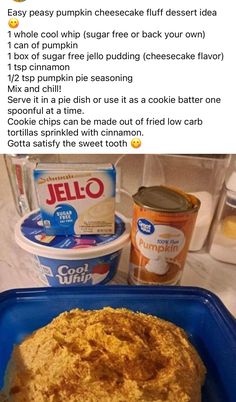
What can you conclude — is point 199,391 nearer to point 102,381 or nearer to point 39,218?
point 102,381

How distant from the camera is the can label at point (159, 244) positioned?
0.44 m

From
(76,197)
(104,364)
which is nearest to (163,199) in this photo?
(76,197)

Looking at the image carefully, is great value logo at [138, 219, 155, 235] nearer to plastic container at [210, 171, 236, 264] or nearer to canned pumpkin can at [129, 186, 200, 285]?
canned pumpkin can at [129, 186, 200, 285]

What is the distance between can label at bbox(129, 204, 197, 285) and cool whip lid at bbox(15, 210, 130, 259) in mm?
32

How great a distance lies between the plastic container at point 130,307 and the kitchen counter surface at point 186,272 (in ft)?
0.35

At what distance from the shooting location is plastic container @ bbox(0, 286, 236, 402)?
384mm

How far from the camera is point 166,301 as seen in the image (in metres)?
0.42
